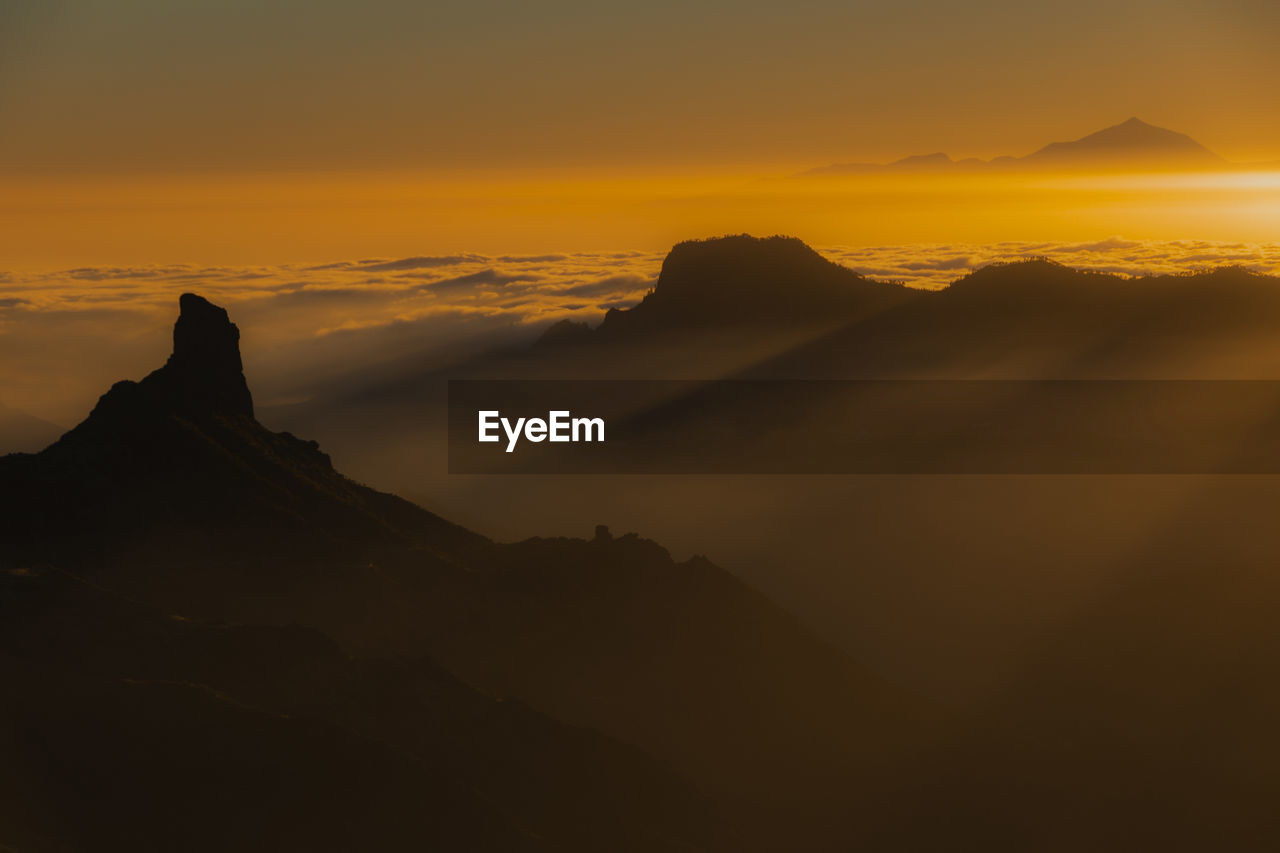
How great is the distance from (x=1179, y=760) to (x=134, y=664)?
11691 cm

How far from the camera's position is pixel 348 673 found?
208 feet

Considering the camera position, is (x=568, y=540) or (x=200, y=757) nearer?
(x=200, y=757)

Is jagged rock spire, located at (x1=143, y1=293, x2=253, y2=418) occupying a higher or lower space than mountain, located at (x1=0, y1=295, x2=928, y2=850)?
higher

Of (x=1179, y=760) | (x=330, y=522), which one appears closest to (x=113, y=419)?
(x=330, y=522)

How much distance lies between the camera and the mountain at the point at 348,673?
4747cm

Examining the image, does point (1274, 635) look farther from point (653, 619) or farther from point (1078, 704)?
point (653, 619)

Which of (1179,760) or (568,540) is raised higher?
(568,540)

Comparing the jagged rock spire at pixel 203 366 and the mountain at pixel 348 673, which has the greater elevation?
the jagged rock spire at pixel 203 366

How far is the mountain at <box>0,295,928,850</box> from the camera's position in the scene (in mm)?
47469

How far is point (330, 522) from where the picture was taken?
331ft

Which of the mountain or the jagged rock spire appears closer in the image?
the mountain

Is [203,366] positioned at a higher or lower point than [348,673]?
higher

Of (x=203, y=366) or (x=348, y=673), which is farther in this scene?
(x=203, y=366)

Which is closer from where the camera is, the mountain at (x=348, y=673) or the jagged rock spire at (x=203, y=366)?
the mountain at (x=348, y=673)
